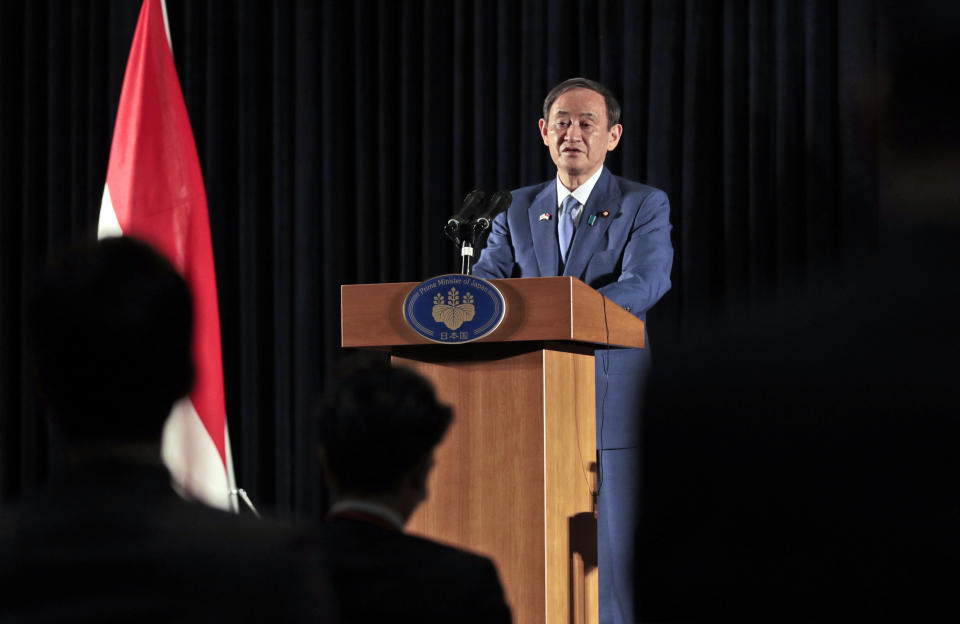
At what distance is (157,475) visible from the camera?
0.75 m

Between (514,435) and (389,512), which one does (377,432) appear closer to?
(389,512)

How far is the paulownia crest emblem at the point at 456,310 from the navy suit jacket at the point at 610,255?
611 mm

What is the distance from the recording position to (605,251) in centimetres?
303

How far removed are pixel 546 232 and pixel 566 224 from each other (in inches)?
3.0

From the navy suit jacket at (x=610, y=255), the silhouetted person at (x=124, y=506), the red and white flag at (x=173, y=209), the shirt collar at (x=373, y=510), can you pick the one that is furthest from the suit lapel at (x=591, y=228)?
the silhouetted person at (x=124, y=506)

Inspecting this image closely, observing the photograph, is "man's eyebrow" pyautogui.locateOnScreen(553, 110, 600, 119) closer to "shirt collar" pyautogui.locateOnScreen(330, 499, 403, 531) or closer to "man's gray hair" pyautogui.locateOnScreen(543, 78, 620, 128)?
"man's gray hair" pyautogui.locateOnScreen(543, 78, 620, 128)

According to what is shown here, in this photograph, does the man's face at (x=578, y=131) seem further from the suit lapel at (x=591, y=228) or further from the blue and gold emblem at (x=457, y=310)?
the blue and gold emblem at (x=457, y=310)

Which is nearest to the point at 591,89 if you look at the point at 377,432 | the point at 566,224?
the point at 566,224

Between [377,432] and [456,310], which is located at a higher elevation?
[456,310]

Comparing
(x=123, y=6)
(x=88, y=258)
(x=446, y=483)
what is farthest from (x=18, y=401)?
(x=88, y=258)

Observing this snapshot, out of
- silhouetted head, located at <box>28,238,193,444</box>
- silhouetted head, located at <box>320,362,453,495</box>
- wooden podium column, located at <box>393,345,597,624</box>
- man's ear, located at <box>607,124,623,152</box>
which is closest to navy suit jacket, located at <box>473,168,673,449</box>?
man's ear, located at <box>607,124,623,152</box>

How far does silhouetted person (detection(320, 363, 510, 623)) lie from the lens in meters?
1.14

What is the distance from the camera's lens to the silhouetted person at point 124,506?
68cm

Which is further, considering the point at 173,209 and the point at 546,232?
the point at 173,209
